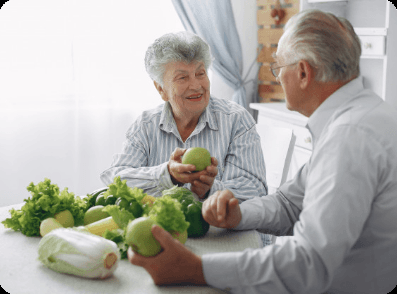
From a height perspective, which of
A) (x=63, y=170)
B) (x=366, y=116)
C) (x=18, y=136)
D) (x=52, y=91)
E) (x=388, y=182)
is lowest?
(x=63, y=170)

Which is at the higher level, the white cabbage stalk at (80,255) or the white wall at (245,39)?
the white cabbage stalk at (80,255)

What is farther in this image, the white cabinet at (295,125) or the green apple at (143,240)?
the white cabinet at (295,125)

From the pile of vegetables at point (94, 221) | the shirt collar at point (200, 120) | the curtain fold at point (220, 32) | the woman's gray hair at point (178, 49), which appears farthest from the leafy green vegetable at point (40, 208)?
the curtain fold at point (220, 32)

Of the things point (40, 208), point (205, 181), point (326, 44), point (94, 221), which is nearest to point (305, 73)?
point (326, 44)

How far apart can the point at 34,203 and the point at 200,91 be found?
93 cm

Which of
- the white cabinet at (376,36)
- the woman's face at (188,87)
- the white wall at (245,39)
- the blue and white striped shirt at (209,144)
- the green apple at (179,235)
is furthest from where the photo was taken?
the white wall at (245,39)

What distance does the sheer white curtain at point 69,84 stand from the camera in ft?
10.9

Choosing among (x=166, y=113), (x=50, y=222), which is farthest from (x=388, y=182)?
(x=166, y=113)

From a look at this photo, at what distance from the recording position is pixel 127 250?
1174 mm

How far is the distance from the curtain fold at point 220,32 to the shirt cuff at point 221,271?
115 inches

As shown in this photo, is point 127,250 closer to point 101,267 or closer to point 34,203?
point 101,267

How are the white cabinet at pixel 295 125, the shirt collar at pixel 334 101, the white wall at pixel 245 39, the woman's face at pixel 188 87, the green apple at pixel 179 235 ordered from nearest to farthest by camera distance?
the green apple at pixel 179 235 → the shirt collar at pixel 334 101 → the woman's face at pixel 188 87 → the white cabinet at pixel 295 125 → the white wall at pixel 245 39

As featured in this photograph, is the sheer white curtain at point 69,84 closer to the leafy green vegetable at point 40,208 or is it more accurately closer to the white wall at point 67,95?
the white wall at point 67,95

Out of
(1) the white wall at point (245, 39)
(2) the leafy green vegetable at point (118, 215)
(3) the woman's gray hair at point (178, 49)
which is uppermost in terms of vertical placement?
(3) the woman's gray hair at point (178, 49)
